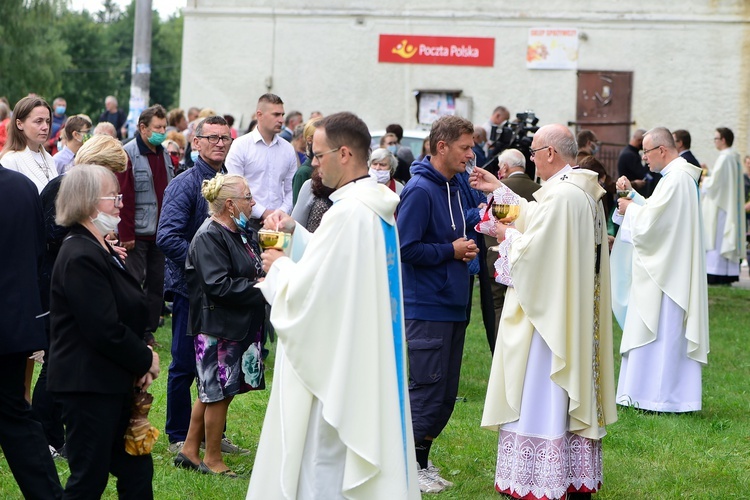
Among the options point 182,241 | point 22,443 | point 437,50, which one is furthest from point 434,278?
point 437,50

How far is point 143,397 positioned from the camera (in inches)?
188

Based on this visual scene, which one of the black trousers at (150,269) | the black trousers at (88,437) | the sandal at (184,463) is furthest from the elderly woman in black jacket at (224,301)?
the black trousers at (150,269)

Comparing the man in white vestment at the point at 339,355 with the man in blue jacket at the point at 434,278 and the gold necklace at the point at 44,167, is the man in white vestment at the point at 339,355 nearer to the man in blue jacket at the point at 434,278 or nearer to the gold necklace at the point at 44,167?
the man in blue jacket at the point at 434,278

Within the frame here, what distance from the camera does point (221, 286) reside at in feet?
19.7

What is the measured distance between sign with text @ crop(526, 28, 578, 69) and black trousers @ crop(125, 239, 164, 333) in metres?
15.4

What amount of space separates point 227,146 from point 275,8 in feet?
57.3

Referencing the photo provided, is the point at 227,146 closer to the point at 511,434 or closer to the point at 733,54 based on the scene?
the point at 511,434

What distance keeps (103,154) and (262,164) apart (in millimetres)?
2374

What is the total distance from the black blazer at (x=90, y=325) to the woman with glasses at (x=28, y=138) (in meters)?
2.80

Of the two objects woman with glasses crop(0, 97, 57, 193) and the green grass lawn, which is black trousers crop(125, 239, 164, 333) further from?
woman with glasses crop(0, 97, 57, 193)

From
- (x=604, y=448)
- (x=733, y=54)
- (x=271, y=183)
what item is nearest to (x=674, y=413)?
(x=604, y=448)

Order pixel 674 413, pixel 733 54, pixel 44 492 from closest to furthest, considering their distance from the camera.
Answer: pixel 44 492, pixel 674 413, pixel 733 54

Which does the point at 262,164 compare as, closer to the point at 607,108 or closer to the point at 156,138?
the point at 156,138

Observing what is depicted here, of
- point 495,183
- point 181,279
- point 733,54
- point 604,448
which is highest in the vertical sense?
point 733,54
